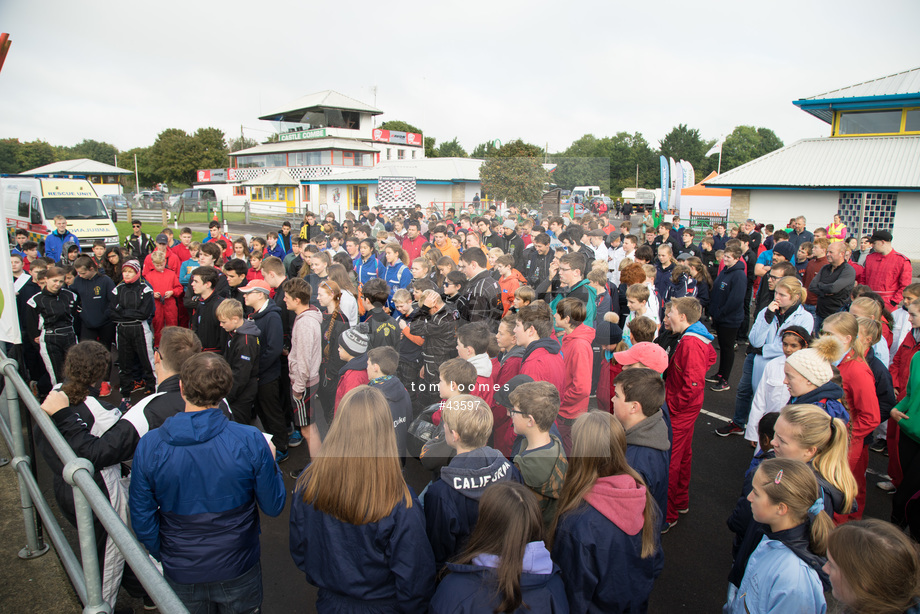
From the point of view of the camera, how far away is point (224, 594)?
237 centimetres

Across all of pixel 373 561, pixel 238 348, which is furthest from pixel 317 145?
pixel 373 561

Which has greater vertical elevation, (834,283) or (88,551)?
(834,283)

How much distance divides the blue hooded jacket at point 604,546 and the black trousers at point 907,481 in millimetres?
2266

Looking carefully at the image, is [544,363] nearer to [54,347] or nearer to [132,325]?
[132,325]

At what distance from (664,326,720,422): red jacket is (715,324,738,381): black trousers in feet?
10.8

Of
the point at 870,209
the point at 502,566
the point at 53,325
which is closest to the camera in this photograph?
the point at 502,566

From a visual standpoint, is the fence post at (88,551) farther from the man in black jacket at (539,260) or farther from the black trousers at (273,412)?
the man in black jacket at (539,260)

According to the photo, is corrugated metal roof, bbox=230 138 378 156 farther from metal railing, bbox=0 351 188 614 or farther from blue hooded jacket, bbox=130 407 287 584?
blue hooded jacket, bbox=130 407 287 584

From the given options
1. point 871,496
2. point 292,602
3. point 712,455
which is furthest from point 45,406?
point 871,496

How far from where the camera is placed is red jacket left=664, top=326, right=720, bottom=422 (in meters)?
3.73

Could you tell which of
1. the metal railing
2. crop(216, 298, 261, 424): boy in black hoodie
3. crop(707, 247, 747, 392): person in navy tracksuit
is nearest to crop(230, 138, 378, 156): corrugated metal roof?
crop(216, 298, 261, 424): boy in black hoodie

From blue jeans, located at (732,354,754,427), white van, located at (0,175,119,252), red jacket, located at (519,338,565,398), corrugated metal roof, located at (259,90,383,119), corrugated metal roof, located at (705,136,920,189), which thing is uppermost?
corrugated metal roof, located at (705,136,920,189)

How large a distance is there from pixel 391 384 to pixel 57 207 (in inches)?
640

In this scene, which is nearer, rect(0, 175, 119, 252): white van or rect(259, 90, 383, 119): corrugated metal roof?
rect(259, 90, 383, 119): corrugated metal roof
